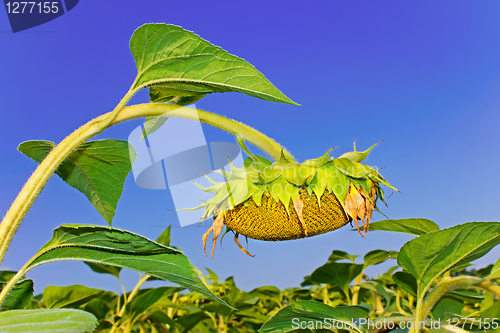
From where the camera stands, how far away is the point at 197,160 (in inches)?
52.4

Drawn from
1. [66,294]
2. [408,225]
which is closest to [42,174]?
[408,225]

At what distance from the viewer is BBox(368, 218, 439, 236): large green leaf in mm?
1396

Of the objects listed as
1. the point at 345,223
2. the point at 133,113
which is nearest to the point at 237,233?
the point at 345,223

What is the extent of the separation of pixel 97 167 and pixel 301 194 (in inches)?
29.8

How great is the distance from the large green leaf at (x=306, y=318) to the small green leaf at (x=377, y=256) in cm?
82

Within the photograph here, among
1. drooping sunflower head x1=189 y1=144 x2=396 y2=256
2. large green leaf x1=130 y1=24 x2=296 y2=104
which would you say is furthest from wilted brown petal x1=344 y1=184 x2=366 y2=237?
large green leaf x1=130 y1=24 x2=296 y2=104

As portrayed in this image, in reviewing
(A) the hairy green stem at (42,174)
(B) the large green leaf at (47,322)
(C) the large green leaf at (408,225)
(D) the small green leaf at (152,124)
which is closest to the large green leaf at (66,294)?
(D) the small green leaf at (152,124)

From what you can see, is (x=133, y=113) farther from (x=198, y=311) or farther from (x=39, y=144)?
(x=198, y=311)

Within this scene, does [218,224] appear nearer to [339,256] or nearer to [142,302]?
[142,302]

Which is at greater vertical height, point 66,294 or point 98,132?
point 98,132

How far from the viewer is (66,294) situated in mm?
2010

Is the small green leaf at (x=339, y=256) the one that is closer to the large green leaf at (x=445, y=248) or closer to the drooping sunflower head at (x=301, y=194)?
the large green leaf at (x=445, y=248)

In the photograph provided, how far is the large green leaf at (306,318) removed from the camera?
1437 millimetres

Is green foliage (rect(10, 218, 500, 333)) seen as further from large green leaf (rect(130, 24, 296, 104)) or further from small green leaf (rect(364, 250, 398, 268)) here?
large green leaf (rect(130, 24, 296, 104))
